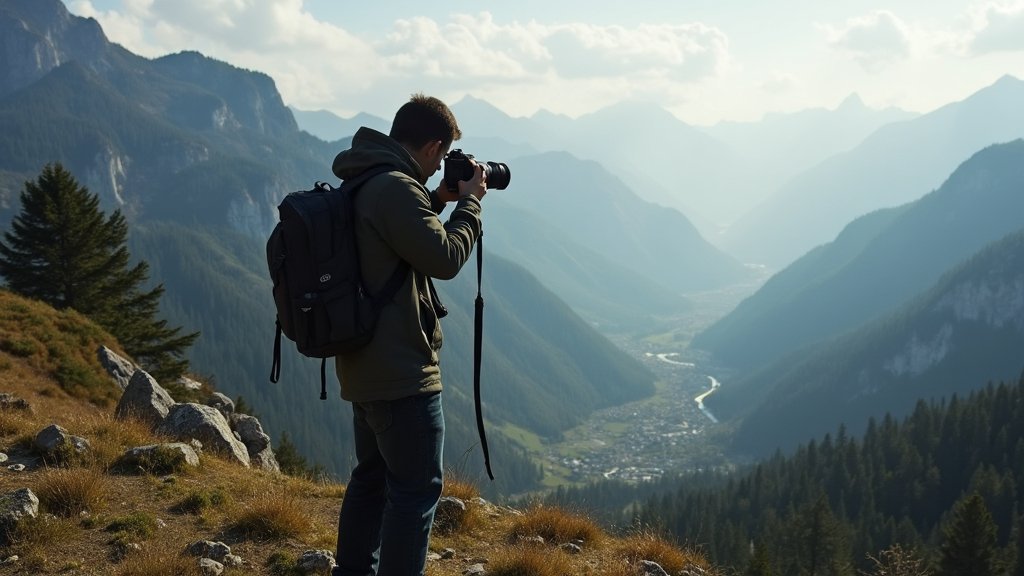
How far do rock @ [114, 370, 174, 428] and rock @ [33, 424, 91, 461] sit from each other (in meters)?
2.56

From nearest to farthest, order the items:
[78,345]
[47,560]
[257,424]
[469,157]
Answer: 1. [469,157]
2. [47,560]
3. [257,424]
4. [78,345]

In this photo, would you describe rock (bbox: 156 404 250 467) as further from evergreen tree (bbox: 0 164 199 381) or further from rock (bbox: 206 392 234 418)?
evergreen tree (bbox: 0 164 199 381)

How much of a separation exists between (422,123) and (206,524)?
5556mm

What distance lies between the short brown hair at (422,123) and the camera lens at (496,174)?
25.0 inches

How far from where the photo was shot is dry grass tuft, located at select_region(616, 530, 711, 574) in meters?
8.20

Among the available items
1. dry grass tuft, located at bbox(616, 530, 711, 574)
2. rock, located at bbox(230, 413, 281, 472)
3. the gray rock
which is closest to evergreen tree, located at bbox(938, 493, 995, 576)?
dry grass tuft, located at bbox(616, 530, 711, 574)

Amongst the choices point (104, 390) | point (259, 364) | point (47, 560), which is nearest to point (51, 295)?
point (104, 390)

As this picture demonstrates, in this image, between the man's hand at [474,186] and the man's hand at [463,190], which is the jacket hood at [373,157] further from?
the man's hand at [474,186]

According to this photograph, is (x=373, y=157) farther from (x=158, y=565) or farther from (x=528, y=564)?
(x=528, y=564)

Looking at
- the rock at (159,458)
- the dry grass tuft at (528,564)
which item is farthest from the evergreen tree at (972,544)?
the rock at (159,458)

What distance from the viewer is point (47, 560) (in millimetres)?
6344

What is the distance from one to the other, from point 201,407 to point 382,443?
877 centimetres

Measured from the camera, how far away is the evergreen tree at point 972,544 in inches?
1896

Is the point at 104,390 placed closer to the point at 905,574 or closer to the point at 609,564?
the point at 609,564
